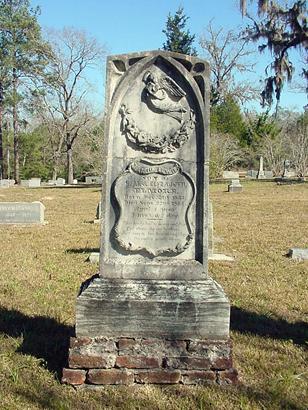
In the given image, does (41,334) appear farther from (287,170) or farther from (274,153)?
(287,170)

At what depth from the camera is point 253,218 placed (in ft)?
50.1

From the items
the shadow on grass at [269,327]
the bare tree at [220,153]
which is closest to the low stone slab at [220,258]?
the shadow on grass at [269,327]

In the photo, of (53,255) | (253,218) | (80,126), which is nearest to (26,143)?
(80,126)

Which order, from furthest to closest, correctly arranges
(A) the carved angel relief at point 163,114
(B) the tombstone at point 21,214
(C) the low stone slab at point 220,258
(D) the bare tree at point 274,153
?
(D) the bare tree at point 274,153
(B) the tombstone at point 21,214
(C) the low stone slab at point 220,258
(A) the carved angel relief at point 163,114

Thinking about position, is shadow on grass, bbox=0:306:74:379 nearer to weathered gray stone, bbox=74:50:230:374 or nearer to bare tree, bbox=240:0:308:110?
weathered gray stone, bbox=74:50:230:374

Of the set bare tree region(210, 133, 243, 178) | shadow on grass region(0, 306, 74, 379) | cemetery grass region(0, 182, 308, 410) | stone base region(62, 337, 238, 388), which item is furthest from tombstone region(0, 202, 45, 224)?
bare tree region(210, 133, 243, 178)

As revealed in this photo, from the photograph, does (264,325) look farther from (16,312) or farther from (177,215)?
(16,312)

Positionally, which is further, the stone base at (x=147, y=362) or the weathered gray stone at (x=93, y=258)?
the weathered gray stone at (x=93, y=258)

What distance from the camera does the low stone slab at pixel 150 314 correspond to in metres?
3.66

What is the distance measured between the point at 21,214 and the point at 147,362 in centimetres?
1060

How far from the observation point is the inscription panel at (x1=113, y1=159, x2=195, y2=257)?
3.86m

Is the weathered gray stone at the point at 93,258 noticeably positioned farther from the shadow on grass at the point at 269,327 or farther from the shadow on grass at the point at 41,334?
the shadow on grass at the point at 269,327

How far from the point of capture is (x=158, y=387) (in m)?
3.52

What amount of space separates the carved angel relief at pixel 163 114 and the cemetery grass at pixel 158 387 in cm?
182
